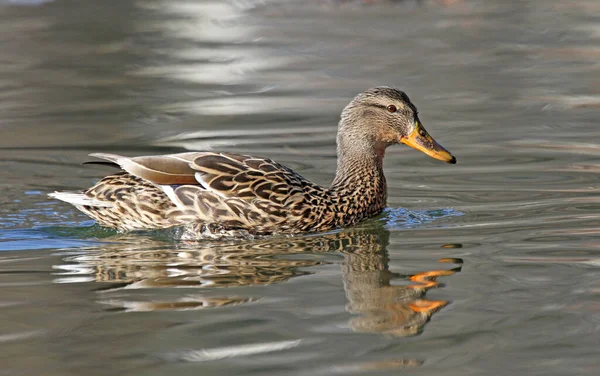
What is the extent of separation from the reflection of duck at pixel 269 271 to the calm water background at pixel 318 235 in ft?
0.08

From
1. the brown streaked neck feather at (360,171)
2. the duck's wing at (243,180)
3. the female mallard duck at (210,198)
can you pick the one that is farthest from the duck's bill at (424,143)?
the duck's wing at (243,180)

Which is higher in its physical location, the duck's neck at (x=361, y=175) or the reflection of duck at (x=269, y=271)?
the duck's neck at (x=361, y=175)

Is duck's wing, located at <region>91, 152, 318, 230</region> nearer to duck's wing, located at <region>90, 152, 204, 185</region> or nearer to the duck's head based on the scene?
duck's wing, located at <region>90, 152, 204, 185</region>

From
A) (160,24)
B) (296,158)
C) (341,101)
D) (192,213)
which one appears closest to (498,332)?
(192,213)

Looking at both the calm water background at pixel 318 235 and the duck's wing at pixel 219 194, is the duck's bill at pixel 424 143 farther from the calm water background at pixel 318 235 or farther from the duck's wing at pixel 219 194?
the duck's wing at pixel 219 194

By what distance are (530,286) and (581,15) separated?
15.6 metres

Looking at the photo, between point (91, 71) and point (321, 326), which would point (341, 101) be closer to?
point (91, 71)

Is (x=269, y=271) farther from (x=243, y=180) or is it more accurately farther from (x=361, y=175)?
(x=361, y=175)

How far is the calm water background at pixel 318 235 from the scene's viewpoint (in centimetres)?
540

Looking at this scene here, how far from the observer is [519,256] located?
702 centimetres

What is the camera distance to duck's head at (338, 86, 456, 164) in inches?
339

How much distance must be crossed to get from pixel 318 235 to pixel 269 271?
1227mm

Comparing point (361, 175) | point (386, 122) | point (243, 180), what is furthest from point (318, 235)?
point (386, 122)

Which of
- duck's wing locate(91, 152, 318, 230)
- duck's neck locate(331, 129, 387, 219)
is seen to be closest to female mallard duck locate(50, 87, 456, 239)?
duck's wing locate(91, 152, 318, 230)
